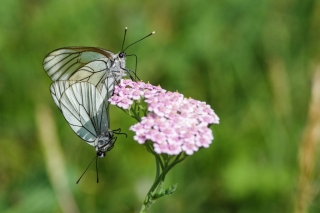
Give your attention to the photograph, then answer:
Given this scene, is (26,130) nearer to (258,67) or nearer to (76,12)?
(76,12)

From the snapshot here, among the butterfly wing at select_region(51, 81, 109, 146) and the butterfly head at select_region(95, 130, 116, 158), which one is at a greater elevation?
the butterfly wing at select_region(51, 81, 109, 146)

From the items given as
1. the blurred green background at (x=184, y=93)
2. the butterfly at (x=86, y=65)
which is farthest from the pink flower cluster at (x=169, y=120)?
the blurred green background at (x=184, y=93)

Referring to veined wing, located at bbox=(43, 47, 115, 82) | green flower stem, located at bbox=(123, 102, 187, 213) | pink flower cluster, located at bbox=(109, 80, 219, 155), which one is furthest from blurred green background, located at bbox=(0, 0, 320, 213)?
green flower stem, located at bbox=(123, 102, 187, 213)

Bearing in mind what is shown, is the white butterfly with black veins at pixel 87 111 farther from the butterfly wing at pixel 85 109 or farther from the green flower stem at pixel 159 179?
the green flower stem at pixel 159 179

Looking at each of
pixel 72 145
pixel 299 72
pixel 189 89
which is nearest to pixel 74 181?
pixel 72 145

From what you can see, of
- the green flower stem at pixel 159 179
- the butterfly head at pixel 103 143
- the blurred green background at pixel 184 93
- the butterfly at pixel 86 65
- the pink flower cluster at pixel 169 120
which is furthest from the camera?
the blurred green background at pixel 184 93

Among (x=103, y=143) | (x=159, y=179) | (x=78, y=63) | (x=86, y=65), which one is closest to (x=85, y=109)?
(x=103, y=143)

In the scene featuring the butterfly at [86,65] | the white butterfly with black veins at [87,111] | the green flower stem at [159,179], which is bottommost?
the green flower stem at [159,179]

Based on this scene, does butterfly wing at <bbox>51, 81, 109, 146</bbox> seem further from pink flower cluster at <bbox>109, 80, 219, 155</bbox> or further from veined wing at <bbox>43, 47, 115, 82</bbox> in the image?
veined wing at <bbox>43, 47, 115, 82</bbox>
